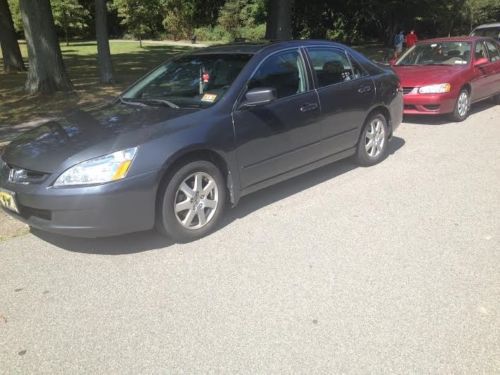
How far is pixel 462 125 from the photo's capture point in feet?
29.3

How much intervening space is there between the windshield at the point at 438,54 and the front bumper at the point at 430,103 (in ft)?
3.62

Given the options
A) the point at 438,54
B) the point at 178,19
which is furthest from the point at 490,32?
the point at 178,19

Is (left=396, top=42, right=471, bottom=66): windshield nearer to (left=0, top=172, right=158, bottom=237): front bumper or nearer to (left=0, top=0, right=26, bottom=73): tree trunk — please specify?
(left=0, top=172, right=158, bottom=237): front bumper

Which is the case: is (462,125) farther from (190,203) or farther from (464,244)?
(190,203)

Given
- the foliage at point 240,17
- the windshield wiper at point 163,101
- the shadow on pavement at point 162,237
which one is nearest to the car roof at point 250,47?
the windshield wiper at point 163,101

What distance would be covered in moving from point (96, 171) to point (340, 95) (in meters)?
3.07

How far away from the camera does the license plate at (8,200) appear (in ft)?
12.9

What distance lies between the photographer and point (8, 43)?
1691 cm

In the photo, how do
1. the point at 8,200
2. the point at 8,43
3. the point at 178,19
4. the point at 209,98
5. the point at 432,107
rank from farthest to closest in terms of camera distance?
the point at 178,19 → the point at 8,43 → the point at 432,107 → the point at 209,98 → the point at 8,200

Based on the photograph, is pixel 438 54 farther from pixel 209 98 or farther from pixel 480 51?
pixel 209 98

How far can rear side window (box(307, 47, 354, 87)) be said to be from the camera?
5.42m

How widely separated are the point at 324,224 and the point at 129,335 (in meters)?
2.23

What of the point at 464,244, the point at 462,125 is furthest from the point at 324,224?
the point at 462,125

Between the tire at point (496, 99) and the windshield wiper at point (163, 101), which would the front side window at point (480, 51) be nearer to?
the tire at point (496, 99)
